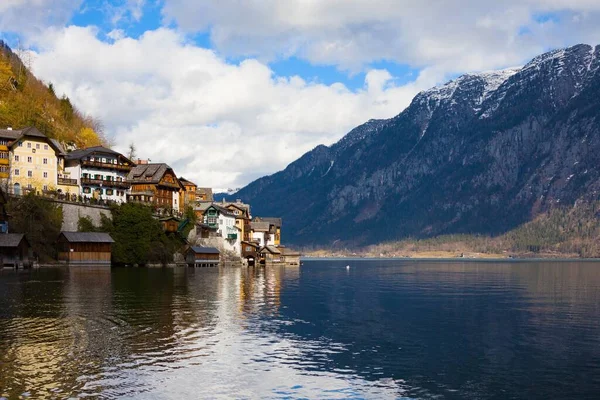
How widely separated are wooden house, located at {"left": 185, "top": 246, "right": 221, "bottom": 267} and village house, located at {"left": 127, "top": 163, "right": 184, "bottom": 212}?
1129 centimetres

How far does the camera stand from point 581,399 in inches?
1101

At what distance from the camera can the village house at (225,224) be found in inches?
6673

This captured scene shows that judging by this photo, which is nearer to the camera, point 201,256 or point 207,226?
point 201,256

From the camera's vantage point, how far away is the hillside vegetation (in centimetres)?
15475

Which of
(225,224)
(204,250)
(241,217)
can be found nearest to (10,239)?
(204,250)

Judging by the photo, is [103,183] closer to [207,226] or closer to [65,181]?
[65,181]

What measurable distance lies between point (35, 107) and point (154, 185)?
3909 cm

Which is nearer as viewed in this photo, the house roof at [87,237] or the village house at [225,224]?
the house roof at [87,237]

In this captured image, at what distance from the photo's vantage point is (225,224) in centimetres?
17350

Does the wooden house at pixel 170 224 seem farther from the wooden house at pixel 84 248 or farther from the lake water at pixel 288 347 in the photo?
the lake water at pixel 288 347

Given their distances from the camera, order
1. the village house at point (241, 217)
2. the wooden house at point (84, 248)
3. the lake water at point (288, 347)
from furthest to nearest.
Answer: the village house at point (241, 217) < the wooden house at point (84, 248) < the lake water at point (288, 347)

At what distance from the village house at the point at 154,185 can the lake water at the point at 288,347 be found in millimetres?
80732

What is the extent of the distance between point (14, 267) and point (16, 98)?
7287 cm

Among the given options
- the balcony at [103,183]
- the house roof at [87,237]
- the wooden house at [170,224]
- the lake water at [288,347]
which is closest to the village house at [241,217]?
the wooden house at [170,224]
